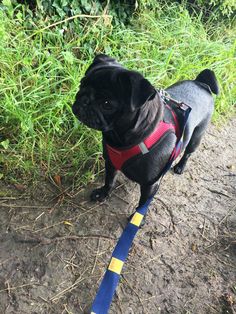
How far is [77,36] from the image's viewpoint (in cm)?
322

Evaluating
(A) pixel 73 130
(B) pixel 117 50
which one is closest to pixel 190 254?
(A) pixel 73 130

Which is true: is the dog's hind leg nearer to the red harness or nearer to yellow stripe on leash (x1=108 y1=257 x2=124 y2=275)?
the red harness

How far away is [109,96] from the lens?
170cm

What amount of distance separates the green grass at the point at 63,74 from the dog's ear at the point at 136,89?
3.44 ft

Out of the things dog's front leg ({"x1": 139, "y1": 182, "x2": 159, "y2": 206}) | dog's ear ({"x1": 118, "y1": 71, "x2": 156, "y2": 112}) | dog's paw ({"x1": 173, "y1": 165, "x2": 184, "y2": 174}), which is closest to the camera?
dog's ear ({"x1": 118, "y1": 71, "x2": 156, "y2": 112})

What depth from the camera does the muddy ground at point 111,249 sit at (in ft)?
6.37

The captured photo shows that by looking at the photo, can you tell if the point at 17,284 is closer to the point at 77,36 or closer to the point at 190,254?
the point at 190,254

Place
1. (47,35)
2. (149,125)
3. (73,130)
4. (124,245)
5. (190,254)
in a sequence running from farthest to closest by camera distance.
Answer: (47,35), (73,130), (190,254), (149,125), (124,245)

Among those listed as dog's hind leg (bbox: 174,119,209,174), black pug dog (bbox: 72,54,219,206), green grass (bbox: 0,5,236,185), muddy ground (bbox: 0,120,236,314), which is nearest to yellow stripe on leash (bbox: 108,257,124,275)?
muddy ground (bbox: 0,120,236,314)

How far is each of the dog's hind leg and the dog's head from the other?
102 centimetres

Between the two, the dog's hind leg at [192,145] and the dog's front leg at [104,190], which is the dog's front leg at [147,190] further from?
the dog's hind leg at [192,145]

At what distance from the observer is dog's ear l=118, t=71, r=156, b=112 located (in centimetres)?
161

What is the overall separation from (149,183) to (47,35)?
1.76 m

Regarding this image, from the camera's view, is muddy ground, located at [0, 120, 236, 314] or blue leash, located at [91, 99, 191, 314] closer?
blue leash, located at [91, 99, 191, 314]
